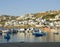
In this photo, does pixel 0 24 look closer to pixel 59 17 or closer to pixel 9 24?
pixel 9 24

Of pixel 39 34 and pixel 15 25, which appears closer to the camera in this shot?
pixel 39 34

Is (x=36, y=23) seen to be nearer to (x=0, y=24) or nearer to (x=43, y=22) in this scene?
(x=43, y=22)

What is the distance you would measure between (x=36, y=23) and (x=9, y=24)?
2524 centimetres

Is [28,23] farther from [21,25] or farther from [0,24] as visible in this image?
[0,24]

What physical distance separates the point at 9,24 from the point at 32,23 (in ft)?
72.0

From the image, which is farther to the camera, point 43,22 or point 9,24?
point 9,24

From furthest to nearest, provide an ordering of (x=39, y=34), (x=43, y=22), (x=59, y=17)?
(x=59, y=17), (x=43, y=22), (x=39, y=34)

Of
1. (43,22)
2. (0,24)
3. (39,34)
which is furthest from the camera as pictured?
(0,24)

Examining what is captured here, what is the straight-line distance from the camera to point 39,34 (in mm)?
84188

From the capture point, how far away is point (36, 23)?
16275cm

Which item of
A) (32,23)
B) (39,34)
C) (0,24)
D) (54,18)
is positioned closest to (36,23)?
(32,23)

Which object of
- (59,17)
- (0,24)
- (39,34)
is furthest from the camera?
(0,24)

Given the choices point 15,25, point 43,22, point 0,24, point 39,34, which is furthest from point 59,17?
point 39,34

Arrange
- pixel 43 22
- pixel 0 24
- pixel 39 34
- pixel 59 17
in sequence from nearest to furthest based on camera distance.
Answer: pixel 39 34
pixel 43 22
pixel 59 17
pixel 0 24
